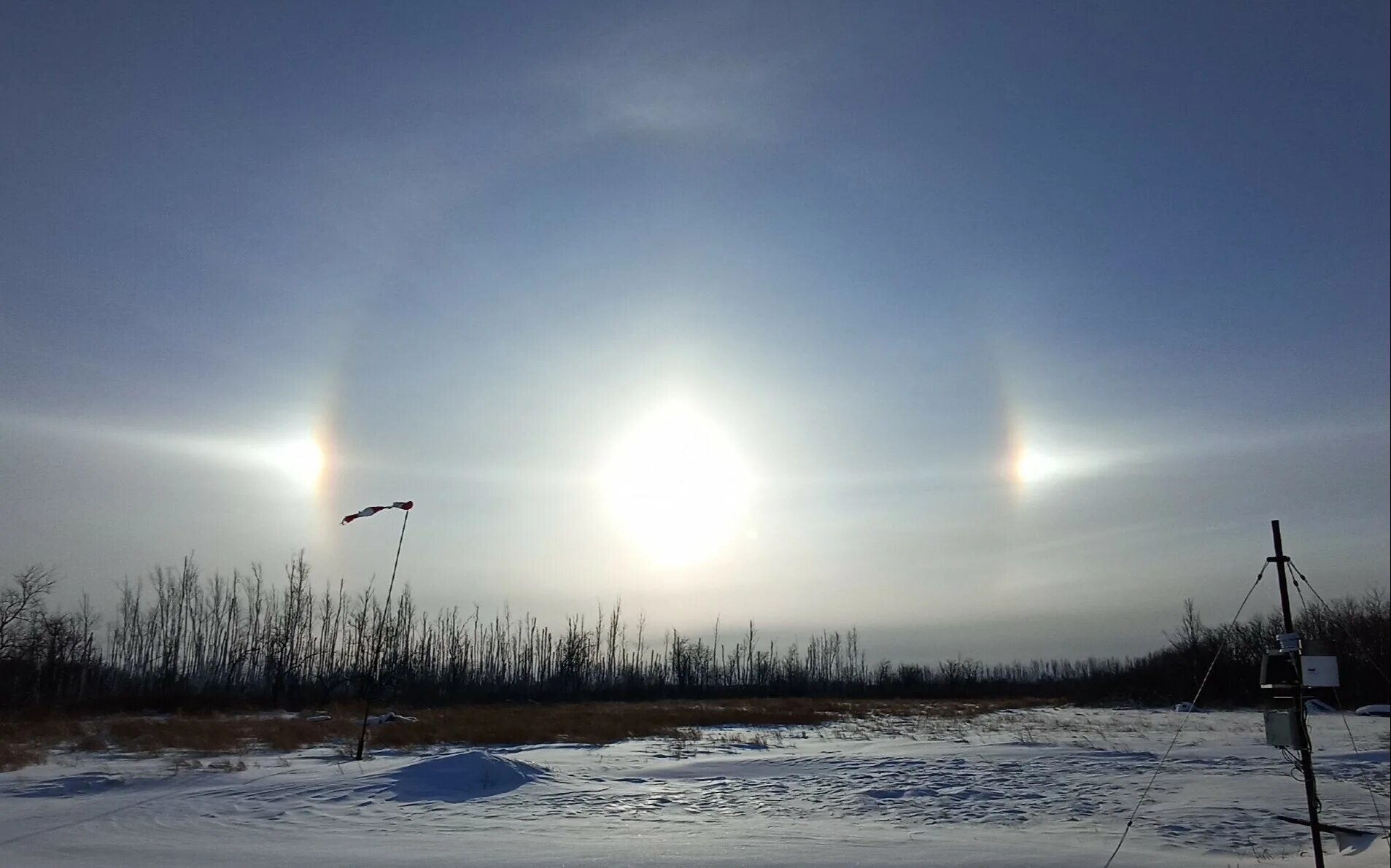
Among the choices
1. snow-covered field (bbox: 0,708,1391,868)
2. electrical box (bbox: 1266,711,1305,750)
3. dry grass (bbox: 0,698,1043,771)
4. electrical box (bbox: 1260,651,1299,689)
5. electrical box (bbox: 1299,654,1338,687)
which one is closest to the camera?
electrical box (bbox: 1299,654,1338,687)

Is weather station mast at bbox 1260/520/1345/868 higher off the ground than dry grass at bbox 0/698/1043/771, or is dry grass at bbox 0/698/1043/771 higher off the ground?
weather station mast at bbox 1260/520/1345/868

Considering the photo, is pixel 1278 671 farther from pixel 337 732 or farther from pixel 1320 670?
pixel 337 732

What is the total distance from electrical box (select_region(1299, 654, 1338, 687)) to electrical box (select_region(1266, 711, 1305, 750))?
0.41 m

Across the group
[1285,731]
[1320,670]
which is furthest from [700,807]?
[1320,670]

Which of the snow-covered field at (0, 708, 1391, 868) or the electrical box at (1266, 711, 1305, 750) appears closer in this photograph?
the electrical box at (1266, 711, 1305, 750)

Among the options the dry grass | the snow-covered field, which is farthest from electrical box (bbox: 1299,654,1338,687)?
the dry grass

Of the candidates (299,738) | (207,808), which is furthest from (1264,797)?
(299,738)

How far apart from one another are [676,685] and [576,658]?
1021 cm

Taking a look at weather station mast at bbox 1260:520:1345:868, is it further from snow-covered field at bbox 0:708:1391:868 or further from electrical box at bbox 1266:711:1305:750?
snow-covered field at bbox 0:708:1391:868

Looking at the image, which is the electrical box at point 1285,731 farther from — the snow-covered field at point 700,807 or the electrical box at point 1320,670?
the snow-covered field at point 700,807

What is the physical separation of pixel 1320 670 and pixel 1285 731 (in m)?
0.74

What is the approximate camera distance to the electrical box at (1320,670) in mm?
9297

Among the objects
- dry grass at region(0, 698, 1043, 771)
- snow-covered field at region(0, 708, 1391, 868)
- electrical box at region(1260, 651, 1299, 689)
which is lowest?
dry grass at region(0, 698, 1043, 771)

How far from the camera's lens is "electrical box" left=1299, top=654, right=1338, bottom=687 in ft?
30.5
